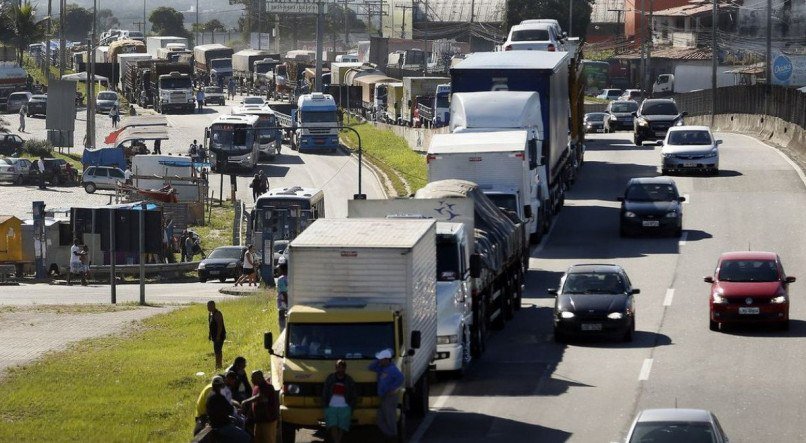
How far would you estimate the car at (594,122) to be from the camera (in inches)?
3211

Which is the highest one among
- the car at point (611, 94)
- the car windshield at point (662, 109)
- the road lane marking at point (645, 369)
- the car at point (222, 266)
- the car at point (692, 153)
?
the car windshield at point (662, 109)

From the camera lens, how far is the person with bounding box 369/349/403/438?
2008cm

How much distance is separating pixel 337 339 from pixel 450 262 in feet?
19.0

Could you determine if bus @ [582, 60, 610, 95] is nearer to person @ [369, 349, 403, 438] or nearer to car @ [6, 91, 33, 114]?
car @ [6, 91, 33, 114]

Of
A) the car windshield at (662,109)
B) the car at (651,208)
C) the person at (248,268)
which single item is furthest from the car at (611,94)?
the car at (651,208)

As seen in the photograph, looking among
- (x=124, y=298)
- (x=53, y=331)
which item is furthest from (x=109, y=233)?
(x=124, y=298)

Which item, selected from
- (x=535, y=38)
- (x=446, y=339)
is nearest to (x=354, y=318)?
(x=446, y=339)

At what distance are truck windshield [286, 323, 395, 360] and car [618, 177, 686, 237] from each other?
22.8m

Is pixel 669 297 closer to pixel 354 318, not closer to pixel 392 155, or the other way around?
pixel 354 318

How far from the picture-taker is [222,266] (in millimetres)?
51500

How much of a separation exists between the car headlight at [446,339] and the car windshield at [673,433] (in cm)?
863

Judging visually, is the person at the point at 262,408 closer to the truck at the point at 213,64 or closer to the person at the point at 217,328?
the person at the point at 217,328

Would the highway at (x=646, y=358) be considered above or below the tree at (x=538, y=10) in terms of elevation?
below

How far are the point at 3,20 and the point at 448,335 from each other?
141 metres
